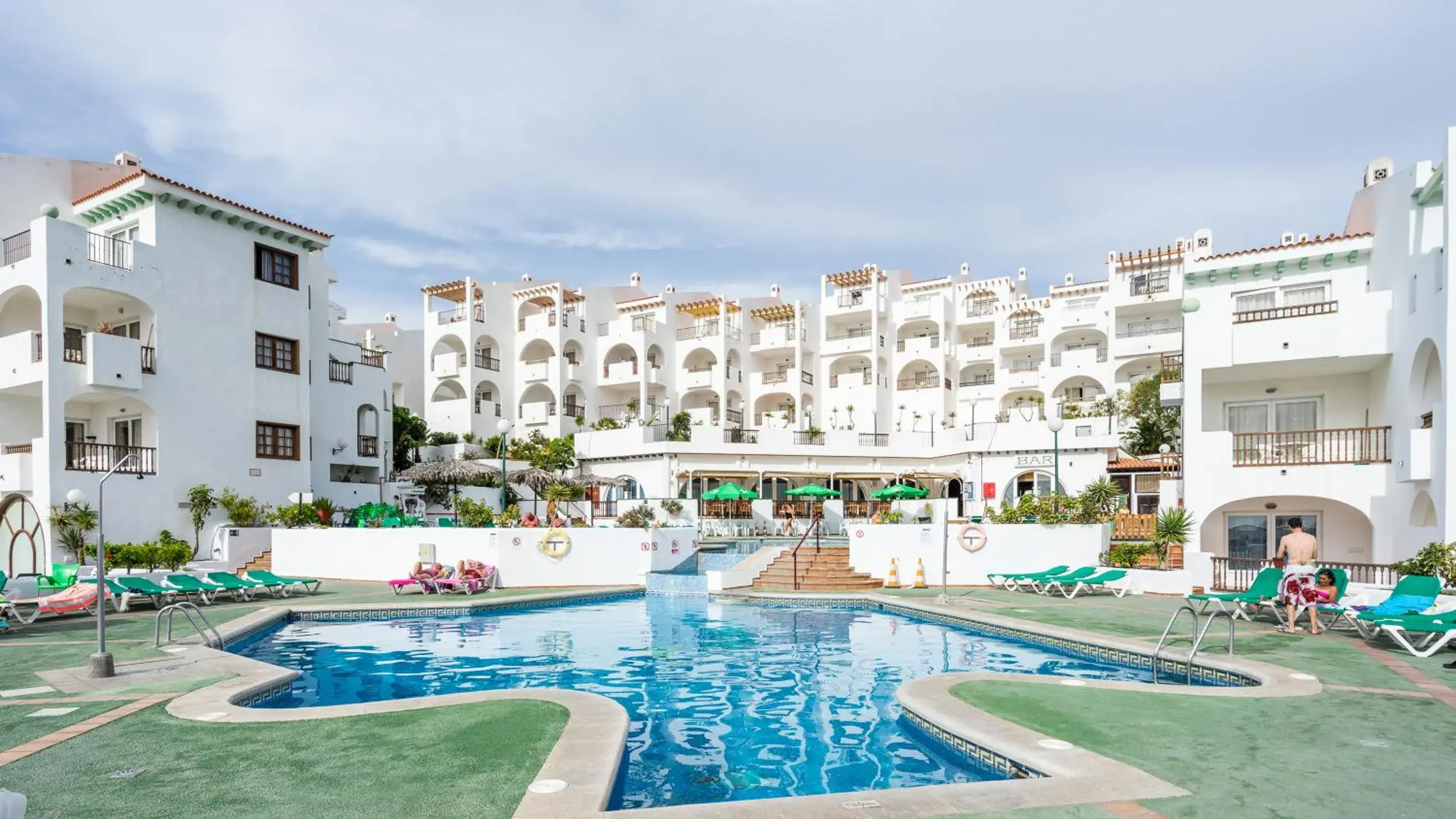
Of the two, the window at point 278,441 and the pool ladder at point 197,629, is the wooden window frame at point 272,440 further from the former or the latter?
the pool ladder at point 197,629

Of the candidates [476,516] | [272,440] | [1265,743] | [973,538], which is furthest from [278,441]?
[1265,743]

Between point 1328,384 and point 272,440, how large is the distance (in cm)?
2967

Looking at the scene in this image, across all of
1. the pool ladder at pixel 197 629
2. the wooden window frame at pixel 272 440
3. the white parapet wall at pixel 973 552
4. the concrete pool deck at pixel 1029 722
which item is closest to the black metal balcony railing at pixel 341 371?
the wooden window frame at pixel 272 440

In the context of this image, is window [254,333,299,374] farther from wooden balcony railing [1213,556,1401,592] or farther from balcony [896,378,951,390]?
balcony [896,378,951,390]

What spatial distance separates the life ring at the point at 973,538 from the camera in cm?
2120

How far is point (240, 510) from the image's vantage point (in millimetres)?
25578

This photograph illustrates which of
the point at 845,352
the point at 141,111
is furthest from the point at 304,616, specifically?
the point at 845,352

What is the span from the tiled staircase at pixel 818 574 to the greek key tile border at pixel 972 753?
1225 centimetres

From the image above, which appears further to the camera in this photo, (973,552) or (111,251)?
(111,251)

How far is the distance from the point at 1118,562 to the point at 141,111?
72.4 ft

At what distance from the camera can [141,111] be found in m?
16.2

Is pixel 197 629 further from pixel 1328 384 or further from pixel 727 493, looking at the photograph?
pixel 1328 384

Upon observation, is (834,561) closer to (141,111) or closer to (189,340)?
(141,111)

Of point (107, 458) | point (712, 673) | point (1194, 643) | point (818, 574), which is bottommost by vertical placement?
point (818, 574)
